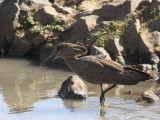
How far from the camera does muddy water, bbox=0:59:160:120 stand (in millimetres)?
7988

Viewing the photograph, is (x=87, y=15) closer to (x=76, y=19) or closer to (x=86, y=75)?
(x=76, y=19)

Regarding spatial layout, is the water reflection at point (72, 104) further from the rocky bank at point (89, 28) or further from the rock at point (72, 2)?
the rock at point (72, 2)

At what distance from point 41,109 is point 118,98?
1866mm

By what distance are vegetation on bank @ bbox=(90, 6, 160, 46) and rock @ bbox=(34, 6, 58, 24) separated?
2.20m

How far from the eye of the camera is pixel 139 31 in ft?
42.9

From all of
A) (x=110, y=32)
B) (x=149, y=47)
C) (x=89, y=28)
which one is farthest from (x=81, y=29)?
(x=149, y=47)

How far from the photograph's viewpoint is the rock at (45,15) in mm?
15102

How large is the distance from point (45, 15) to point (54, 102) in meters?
6.63

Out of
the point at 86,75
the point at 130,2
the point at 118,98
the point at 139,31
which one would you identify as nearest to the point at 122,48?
the point at 139,31

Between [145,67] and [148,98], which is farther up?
[145,67]

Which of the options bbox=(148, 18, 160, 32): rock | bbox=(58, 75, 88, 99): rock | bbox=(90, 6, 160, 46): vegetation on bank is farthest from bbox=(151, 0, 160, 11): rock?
bbox=(58, 75, 88, 99): rock

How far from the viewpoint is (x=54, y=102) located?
358 inches

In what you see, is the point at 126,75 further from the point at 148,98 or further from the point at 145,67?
the point at 145,67

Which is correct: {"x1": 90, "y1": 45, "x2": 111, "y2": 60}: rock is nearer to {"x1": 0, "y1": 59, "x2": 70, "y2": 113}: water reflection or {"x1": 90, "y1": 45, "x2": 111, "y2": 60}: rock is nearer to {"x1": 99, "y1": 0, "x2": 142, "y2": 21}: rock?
{"x1": 0, "y1": 59, "x2": 70, "y2": 113}: water reflection
